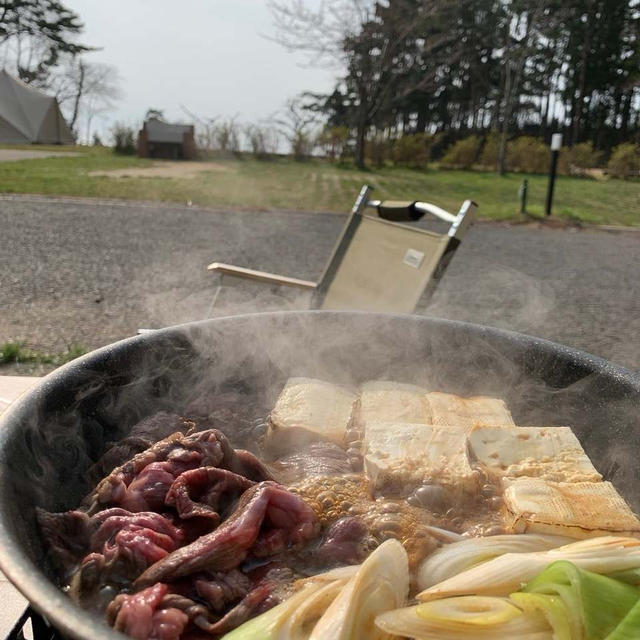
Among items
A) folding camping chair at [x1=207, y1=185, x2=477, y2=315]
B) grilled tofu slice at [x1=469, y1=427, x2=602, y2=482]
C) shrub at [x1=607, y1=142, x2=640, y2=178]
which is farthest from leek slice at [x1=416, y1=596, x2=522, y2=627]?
shrub at [x1=607, y1=142, x2=640, y2=178]

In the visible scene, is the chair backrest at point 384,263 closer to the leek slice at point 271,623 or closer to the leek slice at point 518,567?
the leek slice at point 518,567

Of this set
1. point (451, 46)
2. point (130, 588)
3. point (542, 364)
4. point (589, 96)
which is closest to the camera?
point (130, 588)

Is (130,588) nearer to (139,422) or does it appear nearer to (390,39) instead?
(139,422)

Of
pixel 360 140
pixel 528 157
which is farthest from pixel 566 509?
pixel 528 157

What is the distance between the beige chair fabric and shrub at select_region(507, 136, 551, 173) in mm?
23212

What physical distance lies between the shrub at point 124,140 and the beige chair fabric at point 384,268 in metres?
22.8

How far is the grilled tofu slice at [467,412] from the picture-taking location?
2.15 meters

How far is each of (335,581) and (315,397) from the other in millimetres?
949

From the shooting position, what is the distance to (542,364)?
237cm

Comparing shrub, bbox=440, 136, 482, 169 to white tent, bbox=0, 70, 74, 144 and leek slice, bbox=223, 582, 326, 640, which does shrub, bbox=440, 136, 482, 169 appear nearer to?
white tent, bbox=0, 70, 74, 144

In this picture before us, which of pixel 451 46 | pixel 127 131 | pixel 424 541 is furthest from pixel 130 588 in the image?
pixel 451 46

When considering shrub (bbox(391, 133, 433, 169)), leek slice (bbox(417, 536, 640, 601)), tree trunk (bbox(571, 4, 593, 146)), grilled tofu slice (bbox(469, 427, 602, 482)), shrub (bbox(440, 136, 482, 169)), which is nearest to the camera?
leek slice (bbox(417, 536, 640, 601))

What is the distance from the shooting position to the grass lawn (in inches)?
551

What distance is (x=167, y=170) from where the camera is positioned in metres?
20.2
